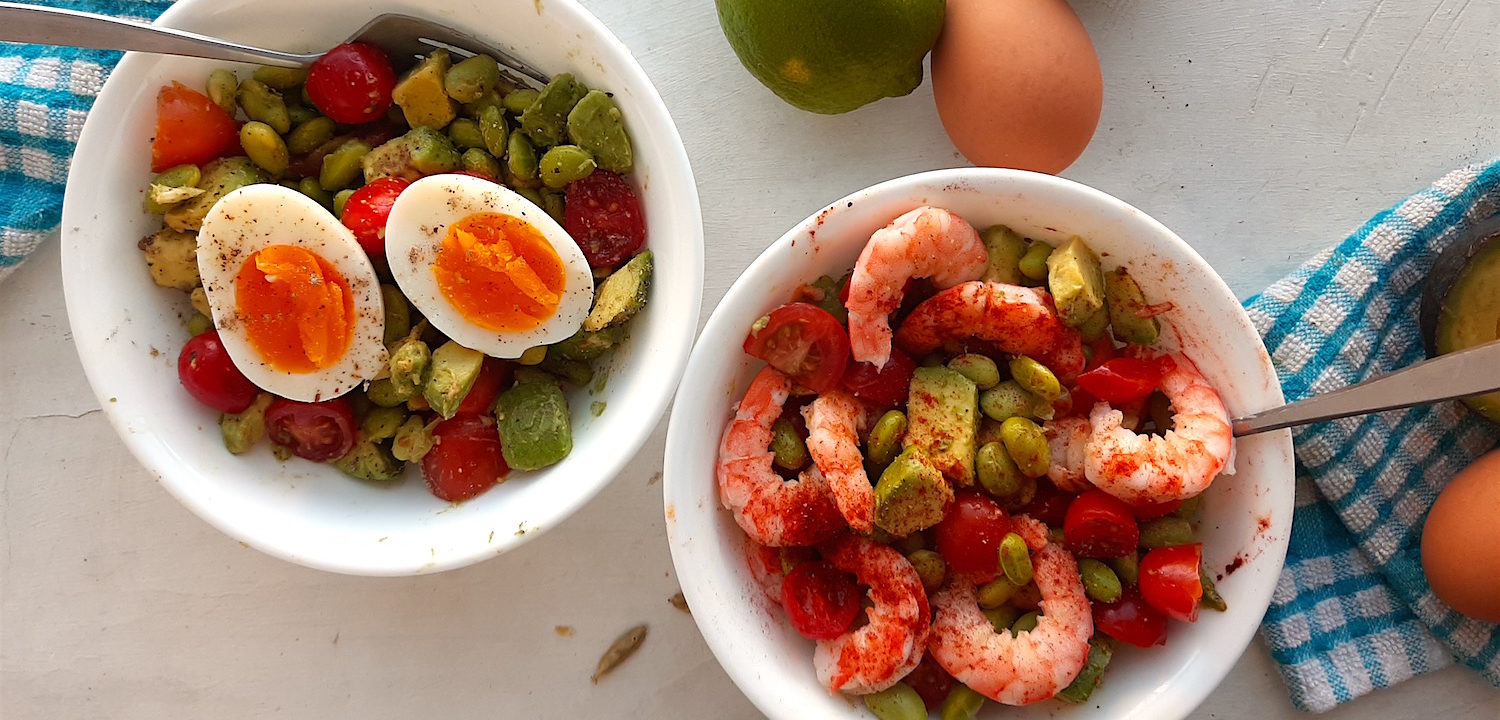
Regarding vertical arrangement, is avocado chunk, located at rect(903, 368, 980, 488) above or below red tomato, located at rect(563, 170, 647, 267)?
below

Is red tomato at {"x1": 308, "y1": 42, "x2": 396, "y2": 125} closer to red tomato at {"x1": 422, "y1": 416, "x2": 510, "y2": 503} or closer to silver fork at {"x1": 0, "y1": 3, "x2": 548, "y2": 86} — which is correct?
silver fork at {"x1": 0, "y1": 3, "x2": 548, "y2": 86}

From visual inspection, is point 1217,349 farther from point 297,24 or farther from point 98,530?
point 98,530

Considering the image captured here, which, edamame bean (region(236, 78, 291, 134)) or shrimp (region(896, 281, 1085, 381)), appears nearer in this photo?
shrimp (region(896, 281, 1085, 381))

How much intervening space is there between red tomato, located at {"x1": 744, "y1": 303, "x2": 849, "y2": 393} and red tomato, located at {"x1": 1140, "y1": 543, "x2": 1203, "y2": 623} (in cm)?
47

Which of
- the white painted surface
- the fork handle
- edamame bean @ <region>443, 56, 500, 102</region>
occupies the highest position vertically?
the fork handle

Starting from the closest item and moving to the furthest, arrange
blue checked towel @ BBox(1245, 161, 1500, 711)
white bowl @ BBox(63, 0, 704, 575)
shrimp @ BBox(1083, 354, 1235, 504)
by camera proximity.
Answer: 1. shrimp @ BBox(1083, 354, 1235, 504)
2. white bowl @ BBox(63, 0, 704, 575)
3. blue checked towel @ BBox(1245, 161, 1500, 711)

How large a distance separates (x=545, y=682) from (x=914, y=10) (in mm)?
1140

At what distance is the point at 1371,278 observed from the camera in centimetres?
146

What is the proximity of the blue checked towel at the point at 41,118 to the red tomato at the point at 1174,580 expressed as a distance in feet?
5.33

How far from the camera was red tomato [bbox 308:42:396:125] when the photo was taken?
1.35m

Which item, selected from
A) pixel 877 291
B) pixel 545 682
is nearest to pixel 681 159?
pixel 877 291

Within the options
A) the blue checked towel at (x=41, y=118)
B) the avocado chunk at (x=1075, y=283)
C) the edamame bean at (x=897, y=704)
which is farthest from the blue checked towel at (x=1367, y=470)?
the blue checked towel at (x=41, y=118)

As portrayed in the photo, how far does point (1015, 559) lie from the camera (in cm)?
121

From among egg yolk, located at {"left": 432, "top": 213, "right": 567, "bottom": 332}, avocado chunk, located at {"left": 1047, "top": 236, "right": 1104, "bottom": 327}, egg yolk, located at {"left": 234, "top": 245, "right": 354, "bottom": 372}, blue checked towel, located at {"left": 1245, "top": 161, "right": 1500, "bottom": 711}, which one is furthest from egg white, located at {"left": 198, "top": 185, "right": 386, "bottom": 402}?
blue checked towel, located at {"left": 1245, "top": 161, "right": 1500, "bottom": 711}
